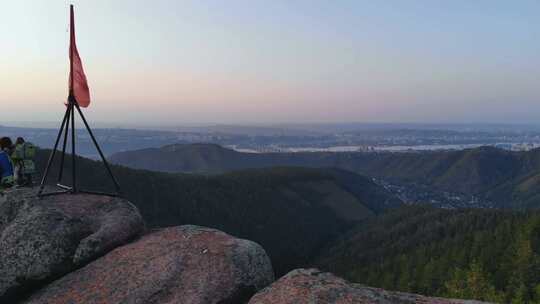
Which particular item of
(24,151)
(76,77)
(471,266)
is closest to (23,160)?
(24,151)

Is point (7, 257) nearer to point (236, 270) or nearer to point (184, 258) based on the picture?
point (184, 258)

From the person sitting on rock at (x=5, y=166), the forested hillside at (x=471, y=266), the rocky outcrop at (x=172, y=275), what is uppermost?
the person sitting on rock at (x=5, y=166)

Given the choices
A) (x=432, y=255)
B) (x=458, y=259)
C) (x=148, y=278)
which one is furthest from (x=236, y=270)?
(x=432, y=255)

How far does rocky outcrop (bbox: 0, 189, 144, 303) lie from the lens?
1827cm

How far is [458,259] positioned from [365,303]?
14128 cm

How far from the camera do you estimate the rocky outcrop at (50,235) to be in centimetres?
1827

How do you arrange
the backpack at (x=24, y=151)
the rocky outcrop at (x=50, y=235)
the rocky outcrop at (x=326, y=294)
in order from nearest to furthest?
the rocky outcrop at (x=326, y=294), the rocky outcrop at (x=50, y=235), the backpack at (x=24, y=151)

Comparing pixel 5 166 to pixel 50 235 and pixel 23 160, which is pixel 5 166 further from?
pixel 50 235

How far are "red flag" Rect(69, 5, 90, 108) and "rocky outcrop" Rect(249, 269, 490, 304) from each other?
14.5m

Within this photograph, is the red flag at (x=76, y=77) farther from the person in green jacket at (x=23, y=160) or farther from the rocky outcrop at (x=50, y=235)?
the rocky outcrop at (x=50, y=235)

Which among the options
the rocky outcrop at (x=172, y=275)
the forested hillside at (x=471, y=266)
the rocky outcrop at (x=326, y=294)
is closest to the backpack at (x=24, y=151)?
the rocky outcrop at (x=172, y=275)

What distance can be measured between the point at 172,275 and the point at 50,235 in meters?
6.20

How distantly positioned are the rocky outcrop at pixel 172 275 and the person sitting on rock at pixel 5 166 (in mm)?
9233

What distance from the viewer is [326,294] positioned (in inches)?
555
